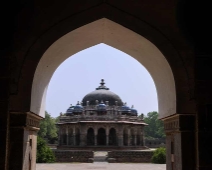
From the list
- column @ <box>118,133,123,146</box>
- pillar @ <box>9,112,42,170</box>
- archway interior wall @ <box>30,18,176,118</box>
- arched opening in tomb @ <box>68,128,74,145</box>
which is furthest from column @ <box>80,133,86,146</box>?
pillar @ <box>9,112,42,170</box>

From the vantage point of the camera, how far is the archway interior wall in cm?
738

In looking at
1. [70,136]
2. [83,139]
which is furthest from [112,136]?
[70,136]

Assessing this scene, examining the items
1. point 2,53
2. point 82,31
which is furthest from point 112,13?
point 2,53

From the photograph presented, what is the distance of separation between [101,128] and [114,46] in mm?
27298

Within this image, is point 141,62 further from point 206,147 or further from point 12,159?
point 12,159

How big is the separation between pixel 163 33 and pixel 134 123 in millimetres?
29645

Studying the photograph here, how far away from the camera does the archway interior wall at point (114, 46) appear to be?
738cm

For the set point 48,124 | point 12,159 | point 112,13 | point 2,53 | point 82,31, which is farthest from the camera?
point 48,124

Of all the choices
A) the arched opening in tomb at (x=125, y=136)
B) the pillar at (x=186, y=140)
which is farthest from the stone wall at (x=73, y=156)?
the pillar at (x=186, y=140)

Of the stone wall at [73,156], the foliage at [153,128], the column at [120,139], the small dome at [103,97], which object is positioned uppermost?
the small dome at [103,97]

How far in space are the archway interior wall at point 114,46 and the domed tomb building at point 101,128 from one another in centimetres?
2511

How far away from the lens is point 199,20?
6.34m

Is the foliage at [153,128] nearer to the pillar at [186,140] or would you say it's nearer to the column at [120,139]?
the column at [120,139]

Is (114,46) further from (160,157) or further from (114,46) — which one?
(160,157)
